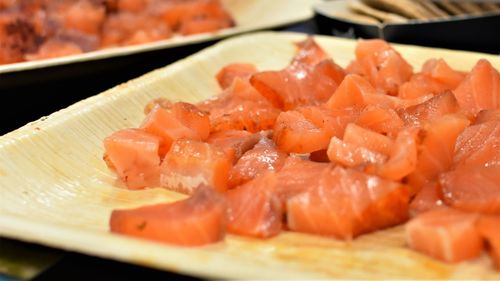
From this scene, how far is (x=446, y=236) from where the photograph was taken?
142 cm

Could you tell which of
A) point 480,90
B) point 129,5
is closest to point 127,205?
point 480,90

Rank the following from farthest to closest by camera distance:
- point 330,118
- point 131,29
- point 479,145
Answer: point 131,29, point 330,118, point 479,145

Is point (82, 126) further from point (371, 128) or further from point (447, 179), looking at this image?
point (447, 179)

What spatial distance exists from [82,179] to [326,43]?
4.58 feet

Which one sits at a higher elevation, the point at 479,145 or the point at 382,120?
the point at 382,120

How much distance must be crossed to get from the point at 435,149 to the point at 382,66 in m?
0.74

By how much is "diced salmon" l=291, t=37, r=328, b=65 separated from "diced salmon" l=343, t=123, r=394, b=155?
0.89m

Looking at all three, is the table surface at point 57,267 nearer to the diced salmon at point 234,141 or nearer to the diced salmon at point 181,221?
the diced salmon at point 181,221

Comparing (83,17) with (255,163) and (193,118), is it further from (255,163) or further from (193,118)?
(255,163)

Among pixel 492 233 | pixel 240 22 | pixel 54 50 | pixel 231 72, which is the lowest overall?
pixel 492 233

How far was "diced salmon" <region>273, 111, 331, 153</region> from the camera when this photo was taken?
1896mm

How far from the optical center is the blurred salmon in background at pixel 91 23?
308 centimetres

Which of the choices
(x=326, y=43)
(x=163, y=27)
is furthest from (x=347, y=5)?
(x=163, y=27)

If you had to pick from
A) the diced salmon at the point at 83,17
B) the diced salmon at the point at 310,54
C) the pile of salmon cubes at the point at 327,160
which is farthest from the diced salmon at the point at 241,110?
the diced salmon at the point at 83,17
